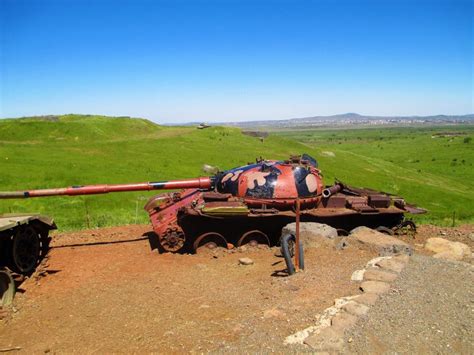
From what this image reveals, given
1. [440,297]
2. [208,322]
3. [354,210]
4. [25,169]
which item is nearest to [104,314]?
[208,322]

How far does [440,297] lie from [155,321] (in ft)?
18.9

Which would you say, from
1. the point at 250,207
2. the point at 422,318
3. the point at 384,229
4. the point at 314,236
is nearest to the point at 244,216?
the point at 250,207

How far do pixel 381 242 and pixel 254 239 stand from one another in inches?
159

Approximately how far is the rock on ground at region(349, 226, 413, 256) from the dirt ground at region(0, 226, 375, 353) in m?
0.37

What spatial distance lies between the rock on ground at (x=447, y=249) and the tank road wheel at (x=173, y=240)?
795 cm

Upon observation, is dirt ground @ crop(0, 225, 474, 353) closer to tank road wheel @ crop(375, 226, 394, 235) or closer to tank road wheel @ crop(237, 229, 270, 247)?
tank road wheel @ crop(237, 229, 270, 247)

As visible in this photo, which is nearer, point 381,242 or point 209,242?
point 381,242

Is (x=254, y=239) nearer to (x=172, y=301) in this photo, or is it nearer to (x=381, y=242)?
(x=381, y=242)

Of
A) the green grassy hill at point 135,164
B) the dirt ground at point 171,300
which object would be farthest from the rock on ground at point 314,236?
the green grassy hill at point 135,164

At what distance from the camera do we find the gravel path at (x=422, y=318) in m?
6.72

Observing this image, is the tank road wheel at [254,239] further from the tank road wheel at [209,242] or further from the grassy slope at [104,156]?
the grassy slope at [104,156]

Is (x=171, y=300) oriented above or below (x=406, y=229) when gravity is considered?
above

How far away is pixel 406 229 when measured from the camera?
15727 millimetres

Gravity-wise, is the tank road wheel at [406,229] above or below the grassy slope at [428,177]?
above
